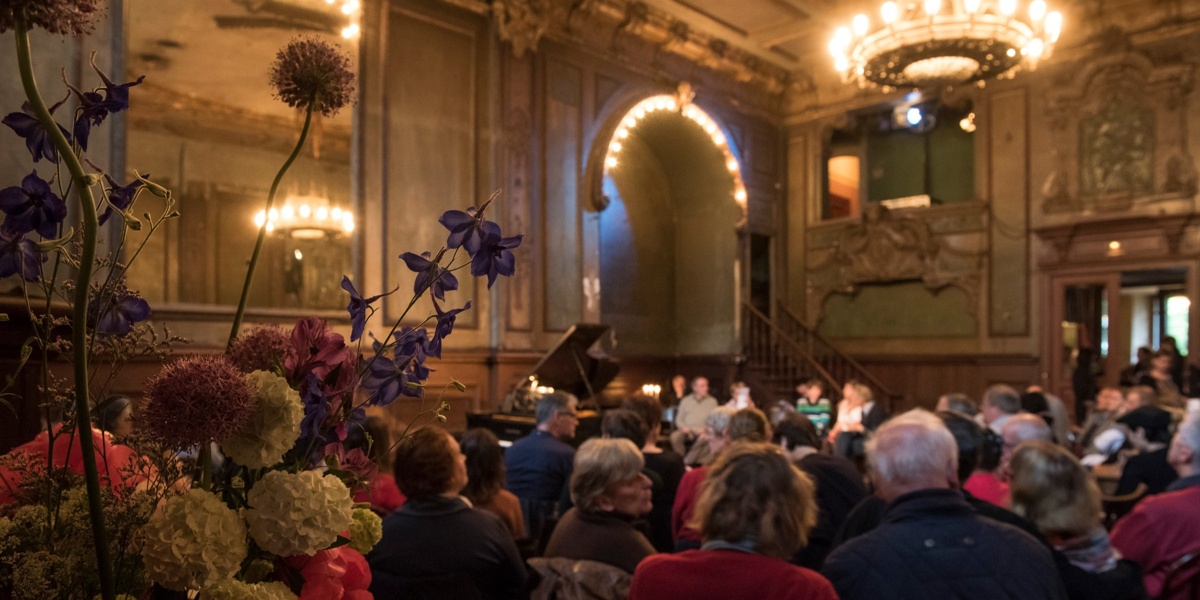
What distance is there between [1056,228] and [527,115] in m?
6.87

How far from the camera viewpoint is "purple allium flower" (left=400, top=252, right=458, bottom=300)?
98 centimetres

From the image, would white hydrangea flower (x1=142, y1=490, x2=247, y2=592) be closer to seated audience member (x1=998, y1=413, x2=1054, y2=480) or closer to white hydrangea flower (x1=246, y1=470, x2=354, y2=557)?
white hydrangea flower (x1=246, y1=470, x2=354, y2=557)

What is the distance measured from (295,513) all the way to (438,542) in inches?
66.0

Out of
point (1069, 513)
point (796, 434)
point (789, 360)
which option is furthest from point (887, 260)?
point (1069, 513)

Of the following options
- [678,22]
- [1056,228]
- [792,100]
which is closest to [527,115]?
[678,22]

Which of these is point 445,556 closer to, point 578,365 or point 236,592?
point 236,592

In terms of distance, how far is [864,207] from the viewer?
13.0m

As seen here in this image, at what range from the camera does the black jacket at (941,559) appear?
2043 mm

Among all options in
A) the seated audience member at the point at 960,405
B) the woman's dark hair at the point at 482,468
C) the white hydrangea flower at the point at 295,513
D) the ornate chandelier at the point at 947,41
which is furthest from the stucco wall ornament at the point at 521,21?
the white hydrangea flower at the point at 295,513

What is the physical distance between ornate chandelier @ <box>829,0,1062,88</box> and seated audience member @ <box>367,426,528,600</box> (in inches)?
247

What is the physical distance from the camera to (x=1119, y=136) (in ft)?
34.6

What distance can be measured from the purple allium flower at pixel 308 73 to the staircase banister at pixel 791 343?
424 inches

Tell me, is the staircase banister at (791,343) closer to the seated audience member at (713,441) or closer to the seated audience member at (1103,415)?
the seated audience member at (1103,415)

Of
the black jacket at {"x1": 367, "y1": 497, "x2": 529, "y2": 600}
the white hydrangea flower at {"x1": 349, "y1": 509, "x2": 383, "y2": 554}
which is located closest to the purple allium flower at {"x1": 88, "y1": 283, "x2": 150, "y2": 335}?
the white hydrangea flower at {"x1": 349, "y1": 509, "x2": 383, "y2": 554}
